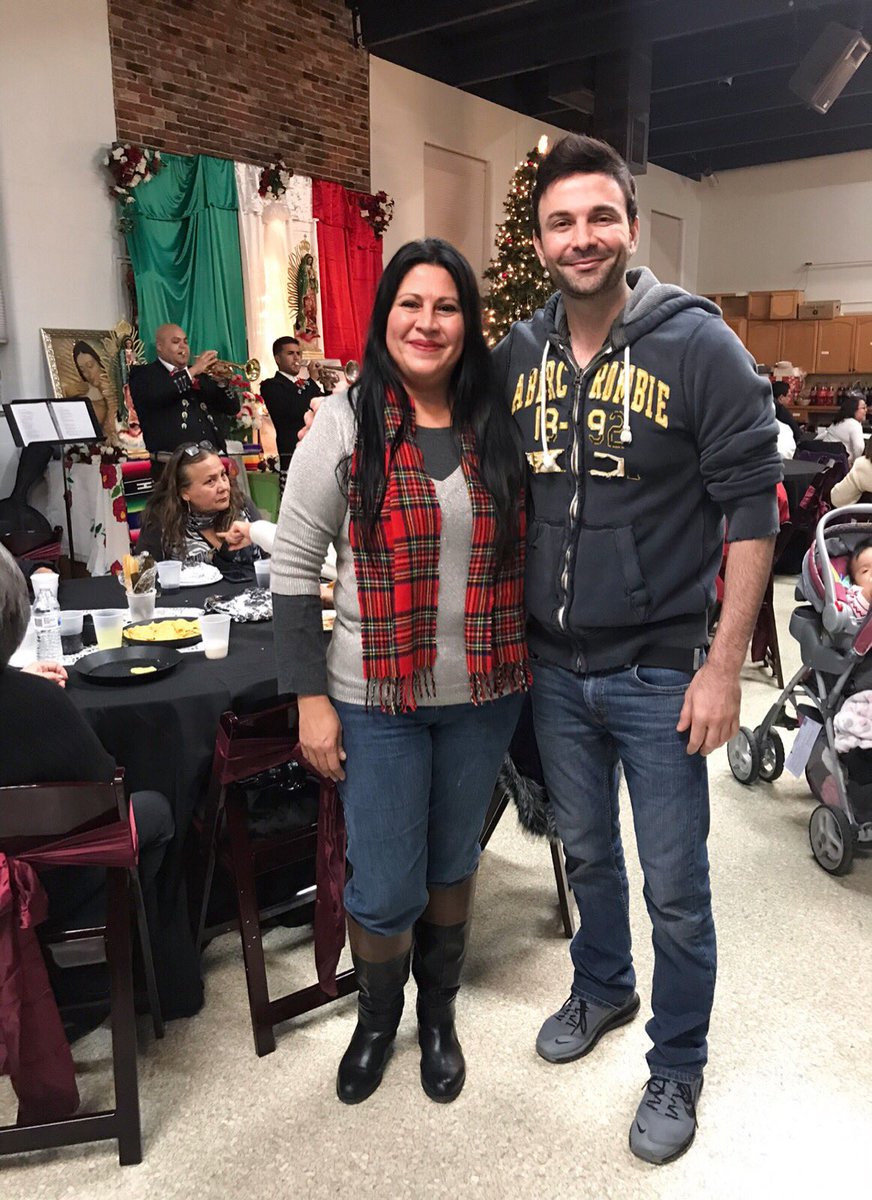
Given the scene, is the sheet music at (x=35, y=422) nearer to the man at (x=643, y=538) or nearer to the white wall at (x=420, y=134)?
the white wall at (x=420, y=134)

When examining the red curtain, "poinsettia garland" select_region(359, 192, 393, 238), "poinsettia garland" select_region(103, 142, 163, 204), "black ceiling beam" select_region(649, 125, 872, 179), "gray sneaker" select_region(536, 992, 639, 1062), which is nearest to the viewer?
"gray sneaker" select_region(536, 992, 639, 1062)

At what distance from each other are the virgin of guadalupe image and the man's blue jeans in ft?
19.8

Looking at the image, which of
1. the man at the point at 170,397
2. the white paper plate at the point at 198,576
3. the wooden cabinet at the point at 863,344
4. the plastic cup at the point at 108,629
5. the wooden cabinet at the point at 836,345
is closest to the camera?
the plastic cup at the point at 108,629

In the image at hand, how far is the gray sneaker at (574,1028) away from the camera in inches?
78.8

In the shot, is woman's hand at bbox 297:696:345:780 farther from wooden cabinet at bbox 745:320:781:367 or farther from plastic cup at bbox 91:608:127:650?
wooden cabinet at bbox 745:320:781:367

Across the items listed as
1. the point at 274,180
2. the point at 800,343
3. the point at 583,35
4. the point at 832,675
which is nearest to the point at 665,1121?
the point at 832,675

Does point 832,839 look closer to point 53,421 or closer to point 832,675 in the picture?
point 832,675

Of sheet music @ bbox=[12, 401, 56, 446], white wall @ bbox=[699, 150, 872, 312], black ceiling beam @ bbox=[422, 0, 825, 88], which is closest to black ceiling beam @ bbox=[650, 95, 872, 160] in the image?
white wall @ bbox=[699, 150, 872, 312]

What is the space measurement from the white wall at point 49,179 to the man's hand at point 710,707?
17.4 ft

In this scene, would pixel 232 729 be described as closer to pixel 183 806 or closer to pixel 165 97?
Result: pixel 183 806

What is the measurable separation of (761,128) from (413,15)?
5466 millimetres

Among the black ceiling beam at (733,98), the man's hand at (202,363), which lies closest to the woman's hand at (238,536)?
the man's hand at (202,363)

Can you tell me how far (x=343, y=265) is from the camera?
7.56 metres

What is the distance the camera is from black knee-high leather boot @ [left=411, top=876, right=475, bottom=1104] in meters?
1.88
